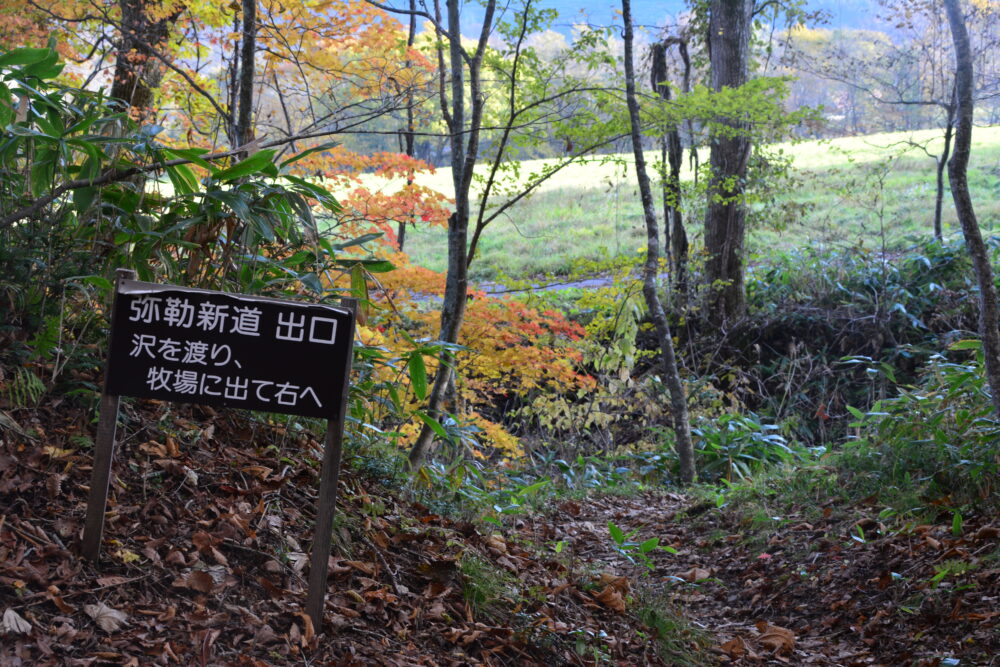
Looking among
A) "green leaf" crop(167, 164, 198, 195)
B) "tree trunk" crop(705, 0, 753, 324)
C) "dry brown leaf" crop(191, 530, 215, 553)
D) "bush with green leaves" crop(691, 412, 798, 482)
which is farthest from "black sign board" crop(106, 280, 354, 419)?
"tree trunk" crop(705, 0, 753, 324)

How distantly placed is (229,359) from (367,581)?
45.4 inches

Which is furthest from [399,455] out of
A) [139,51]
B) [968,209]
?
[139,51]

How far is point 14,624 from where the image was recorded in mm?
2355

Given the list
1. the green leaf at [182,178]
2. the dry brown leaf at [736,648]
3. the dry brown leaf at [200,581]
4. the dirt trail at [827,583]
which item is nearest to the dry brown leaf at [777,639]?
the dirt trail at [827,583]

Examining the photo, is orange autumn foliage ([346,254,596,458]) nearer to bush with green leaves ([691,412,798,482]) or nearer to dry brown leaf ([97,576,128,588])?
bush with green leaves ([691,412,798,482])

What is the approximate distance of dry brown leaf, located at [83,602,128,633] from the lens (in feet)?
8.18

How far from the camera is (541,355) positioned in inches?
303

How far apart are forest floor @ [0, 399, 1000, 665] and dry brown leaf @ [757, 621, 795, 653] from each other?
0.04ft

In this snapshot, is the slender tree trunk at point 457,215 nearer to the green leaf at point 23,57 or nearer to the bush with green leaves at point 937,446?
the green leaf at point 23,57

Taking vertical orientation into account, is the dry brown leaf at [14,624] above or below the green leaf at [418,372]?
below

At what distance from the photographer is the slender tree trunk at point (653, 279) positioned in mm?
7516

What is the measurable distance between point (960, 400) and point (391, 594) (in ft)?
15.3

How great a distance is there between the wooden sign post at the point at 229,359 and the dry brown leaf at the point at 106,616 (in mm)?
250

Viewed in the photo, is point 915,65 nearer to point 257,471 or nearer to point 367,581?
point 257,471
